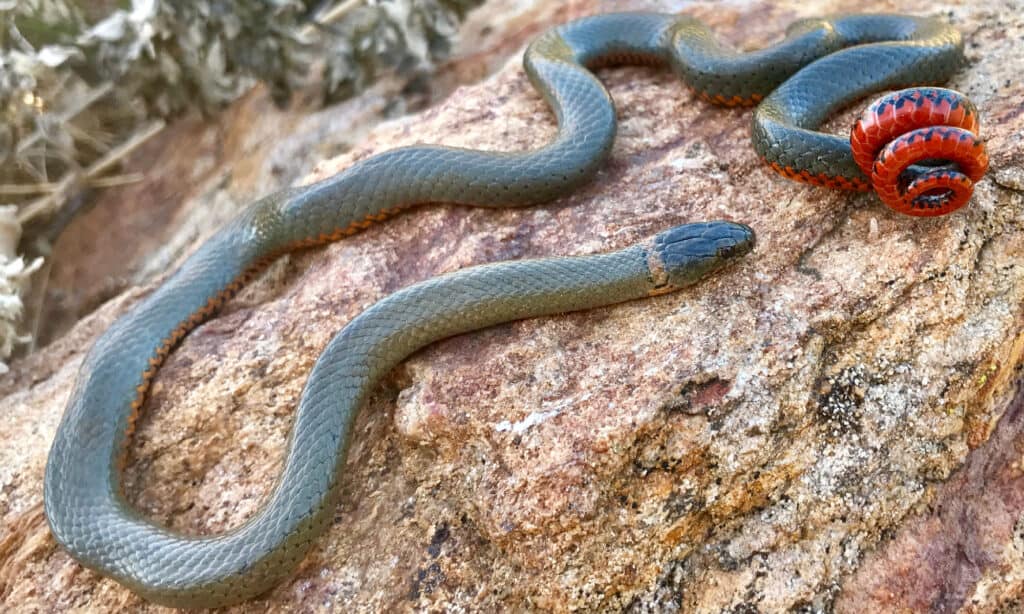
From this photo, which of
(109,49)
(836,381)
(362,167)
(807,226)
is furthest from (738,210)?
(109,49)

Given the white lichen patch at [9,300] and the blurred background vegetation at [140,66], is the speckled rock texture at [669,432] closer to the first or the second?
the white lichen patch at [9,300]

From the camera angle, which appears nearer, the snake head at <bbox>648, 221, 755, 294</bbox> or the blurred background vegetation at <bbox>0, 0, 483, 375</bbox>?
the snake head at <bbox>648, 221, 755, 294</bbox>

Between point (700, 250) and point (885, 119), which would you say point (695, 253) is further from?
point (885, 119)

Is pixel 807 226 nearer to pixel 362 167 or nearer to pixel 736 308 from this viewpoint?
pixel 736 308

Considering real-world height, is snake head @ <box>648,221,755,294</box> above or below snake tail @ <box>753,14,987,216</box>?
below

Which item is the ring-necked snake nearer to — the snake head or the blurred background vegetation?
the snake head

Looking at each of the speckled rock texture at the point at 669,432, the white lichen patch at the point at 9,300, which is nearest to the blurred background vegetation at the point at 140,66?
the white lichen patch at the point at 9,300

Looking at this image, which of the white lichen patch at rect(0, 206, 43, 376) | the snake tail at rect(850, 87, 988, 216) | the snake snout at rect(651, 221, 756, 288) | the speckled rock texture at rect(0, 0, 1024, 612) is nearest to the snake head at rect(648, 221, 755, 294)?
the snake snout at rect(651, 221, 756, 288)
